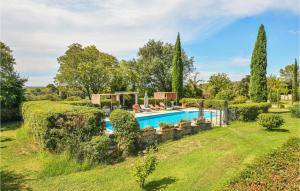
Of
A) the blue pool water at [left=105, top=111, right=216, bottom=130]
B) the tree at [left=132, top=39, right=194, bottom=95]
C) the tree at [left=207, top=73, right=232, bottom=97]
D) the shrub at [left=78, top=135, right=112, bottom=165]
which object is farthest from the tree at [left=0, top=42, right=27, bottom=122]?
the tree at [left=207, top=73, right=232, bottom=97]

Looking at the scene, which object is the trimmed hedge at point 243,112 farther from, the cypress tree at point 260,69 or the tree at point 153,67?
the tree at point 153,67

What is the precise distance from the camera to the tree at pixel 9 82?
21812 millimetres

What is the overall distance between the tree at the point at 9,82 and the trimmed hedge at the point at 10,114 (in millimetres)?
478

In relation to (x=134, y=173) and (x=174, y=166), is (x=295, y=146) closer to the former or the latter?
(x=174, y=166)

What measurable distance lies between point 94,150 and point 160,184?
3.10m

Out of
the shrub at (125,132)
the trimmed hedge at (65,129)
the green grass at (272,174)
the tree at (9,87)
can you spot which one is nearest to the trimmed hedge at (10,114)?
the tree at (9,87)

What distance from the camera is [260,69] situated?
25.4m

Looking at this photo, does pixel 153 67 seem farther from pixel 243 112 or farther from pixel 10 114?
pixel 10 114

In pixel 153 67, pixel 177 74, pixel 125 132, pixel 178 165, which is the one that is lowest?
pixel 178 165

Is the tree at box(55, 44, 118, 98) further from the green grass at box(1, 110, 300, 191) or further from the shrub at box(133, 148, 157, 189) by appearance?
the shrub at box(133, 148, 157, 189)

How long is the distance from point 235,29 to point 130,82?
19.8 meters

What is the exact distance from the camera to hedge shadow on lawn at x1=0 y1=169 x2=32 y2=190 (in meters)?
7.84

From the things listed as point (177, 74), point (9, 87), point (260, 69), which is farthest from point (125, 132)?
point (177, 74)

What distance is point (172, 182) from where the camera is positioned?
8023 millimetres
